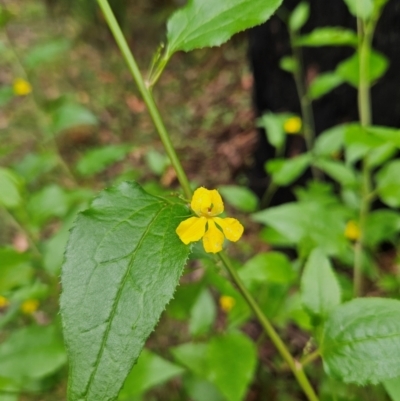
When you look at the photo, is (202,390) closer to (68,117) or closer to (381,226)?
(381,226)

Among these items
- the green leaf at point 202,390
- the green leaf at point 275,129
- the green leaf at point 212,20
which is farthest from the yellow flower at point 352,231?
the green leaf at point 212,20

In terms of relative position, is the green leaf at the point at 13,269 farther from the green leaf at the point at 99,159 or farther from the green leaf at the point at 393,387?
the green leaf at the point at 393,387

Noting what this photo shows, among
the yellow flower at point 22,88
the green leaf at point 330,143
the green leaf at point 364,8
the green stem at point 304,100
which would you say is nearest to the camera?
the green leaf at point 364,8

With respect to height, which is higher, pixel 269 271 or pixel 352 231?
pixel 269 271

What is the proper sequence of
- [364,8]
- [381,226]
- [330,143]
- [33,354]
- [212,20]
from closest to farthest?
[212,20] < [364,8] < [33,354] < [381,226] < [330,143]

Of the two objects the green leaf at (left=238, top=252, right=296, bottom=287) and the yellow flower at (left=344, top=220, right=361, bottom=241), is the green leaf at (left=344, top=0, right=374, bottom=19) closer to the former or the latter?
the green leaf at (left=238, top=252, right=296, bottom=287)

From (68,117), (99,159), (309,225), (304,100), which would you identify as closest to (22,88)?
(68,117)

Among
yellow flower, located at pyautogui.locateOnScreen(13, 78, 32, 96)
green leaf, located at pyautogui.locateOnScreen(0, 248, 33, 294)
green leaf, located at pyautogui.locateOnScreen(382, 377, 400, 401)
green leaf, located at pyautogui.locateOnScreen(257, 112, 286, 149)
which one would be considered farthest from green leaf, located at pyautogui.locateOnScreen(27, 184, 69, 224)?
green leaf, located at pyautogui.locateOnScreen(382, 377, 400, 401)
